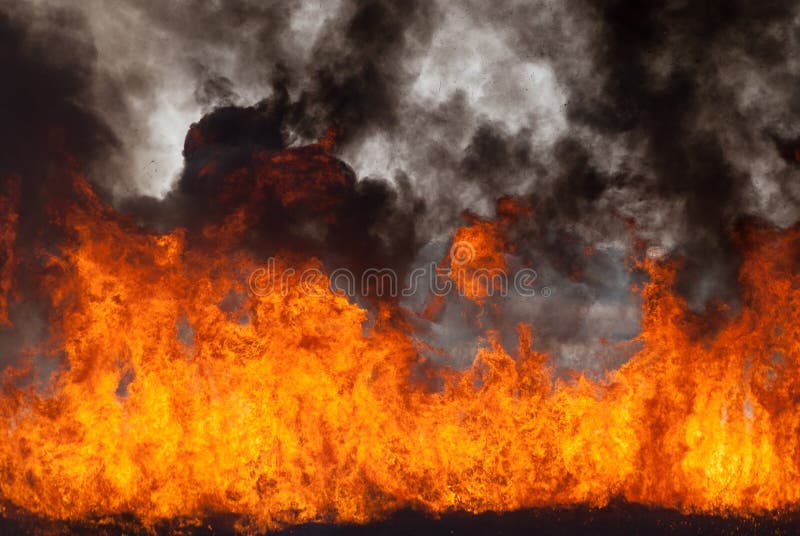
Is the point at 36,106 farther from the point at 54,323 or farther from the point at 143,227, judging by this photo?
the point at 54,323

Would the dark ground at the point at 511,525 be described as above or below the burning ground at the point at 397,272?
below

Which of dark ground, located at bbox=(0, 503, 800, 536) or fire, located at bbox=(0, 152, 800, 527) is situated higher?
fire, located at bbox=(0, 152, 800, 527)

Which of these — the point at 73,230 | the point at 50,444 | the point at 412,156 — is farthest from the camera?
the point at 412,156

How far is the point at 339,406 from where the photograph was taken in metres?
17.8

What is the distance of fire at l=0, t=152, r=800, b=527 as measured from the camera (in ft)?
56.4

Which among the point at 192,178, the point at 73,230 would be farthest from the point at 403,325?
the point at 73,230

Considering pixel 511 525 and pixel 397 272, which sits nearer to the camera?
pixel 511 525

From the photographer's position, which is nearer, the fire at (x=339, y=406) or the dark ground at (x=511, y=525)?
the dark ground at (x=511, y=525)

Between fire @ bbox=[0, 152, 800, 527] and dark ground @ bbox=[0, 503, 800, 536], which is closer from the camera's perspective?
dark ground @ bbox=[0, 503, 800, 536]

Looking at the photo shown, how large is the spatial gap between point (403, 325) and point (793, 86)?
10322mm

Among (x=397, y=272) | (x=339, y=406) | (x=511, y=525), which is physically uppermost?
(x=397, y=272)

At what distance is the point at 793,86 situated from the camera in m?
19.2

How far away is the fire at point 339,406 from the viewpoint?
56.4 ft

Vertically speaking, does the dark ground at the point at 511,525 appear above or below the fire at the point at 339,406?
below
